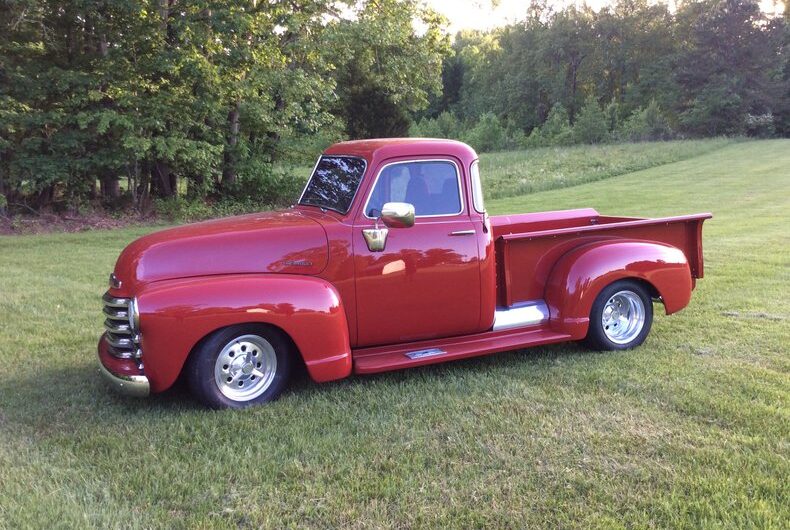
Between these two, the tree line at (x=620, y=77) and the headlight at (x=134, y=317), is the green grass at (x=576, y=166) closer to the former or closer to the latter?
the tree line at (x=620, y=77)

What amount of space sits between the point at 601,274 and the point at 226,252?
308cm

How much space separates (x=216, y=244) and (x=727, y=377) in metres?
3.89

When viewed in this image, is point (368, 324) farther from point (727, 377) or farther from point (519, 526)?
point (727, 377)

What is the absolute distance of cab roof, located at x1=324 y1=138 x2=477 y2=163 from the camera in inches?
193

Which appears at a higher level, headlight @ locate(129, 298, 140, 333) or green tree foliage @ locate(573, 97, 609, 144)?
green tree foliage @ locate(573, 97, 609, 144)

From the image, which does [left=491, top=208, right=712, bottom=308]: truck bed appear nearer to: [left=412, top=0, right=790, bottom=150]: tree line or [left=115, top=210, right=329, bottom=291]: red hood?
[left=115, top=210, right=329, bottom=291]: red hood

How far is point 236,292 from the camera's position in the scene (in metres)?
4.20

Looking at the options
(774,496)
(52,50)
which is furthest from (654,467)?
(52,50)

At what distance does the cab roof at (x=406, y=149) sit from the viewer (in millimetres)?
4906

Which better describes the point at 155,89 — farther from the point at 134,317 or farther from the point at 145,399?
the point at 134,317

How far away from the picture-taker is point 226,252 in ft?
14.5

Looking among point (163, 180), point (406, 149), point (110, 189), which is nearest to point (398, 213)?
point (406, 149)

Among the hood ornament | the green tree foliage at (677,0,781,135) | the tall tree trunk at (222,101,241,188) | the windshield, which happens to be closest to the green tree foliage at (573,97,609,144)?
the green tree foliage at (677,0,781,135)

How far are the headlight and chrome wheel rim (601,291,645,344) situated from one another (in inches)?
152
